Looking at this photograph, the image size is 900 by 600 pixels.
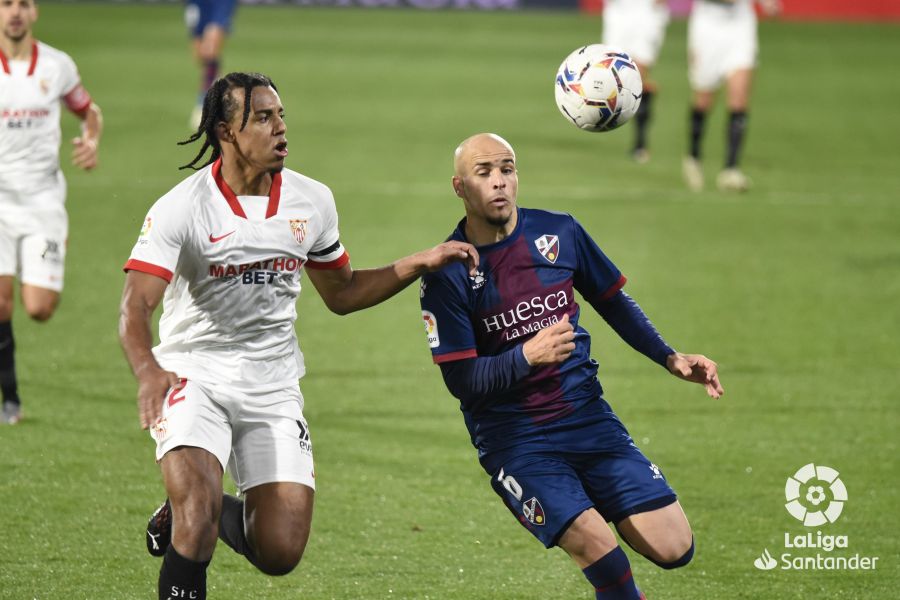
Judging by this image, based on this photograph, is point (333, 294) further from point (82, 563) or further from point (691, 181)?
point (691, 181)

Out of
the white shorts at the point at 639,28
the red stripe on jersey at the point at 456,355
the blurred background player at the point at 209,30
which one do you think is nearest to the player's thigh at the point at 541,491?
the red stripe on jersey at the point at 456,355

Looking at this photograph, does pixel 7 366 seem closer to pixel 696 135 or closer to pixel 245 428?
pixel 245 428

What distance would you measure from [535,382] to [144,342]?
1.52 m

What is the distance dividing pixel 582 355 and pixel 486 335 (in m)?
0.41

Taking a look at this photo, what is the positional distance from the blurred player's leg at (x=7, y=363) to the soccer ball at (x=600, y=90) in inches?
140

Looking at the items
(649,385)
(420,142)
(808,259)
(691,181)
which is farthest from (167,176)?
(649,385)

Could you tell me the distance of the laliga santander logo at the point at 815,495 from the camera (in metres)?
7.01

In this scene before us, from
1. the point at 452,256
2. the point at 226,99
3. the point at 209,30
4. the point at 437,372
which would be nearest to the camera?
the point at 452,256

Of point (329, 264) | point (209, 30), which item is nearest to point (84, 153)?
point (329, 264)

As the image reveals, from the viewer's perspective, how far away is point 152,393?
4754 millimetres

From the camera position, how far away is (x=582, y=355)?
221 inches

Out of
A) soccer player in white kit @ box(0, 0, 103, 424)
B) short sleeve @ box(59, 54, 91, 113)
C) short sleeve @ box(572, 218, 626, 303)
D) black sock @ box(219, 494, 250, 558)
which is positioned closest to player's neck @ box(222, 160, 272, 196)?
black sock @ box(219, 494, 250, 558)

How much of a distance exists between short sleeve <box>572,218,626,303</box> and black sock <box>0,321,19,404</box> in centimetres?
402

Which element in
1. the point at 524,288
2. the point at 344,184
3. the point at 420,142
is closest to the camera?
the point at 524,288
